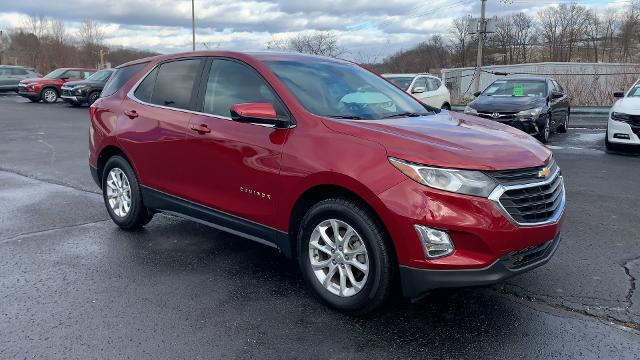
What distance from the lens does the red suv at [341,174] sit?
3.21 metres

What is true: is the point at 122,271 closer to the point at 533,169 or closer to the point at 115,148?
the point at 115,148

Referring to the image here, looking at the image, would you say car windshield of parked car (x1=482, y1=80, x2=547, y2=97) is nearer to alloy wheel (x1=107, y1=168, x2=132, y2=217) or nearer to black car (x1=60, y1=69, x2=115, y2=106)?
alloy wheel (x1=107, y1=168, x2=132, y2=217)

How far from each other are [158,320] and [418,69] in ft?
186

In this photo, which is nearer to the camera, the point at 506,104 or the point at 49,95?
the point at 506,104

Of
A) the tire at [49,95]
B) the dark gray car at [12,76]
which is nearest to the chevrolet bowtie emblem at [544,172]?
the tire at [49,95]

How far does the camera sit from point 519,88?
1305 centimetres

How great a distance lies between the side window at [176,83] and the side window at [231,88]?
258 mm

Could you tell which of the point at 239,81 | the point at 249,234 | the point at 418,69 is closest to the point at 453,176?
the point at 249,234

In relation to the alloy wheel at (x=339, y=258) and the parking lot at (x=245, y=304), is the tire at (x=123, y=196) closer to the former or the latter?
the parking lot at (x=245, y=304)

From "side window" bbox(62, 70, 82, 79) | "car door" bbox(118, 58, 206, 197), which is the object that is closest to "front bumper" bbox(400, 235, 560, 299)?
"car door" bbox(118, 58, 206, 197)

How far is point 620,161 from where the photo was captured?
389 inches

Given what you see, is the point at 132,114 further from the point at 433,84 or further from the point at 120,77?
the point at 433,84

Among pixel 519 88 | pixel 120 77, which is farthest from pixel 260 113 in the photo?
pixel 519 88

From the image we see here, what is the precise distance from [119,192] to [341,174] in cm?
307
